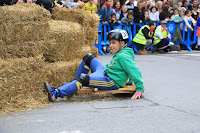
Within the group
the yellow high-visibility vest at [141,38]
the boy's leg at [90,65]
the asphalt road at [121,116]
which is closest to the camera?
the asphalt road at [121,116]

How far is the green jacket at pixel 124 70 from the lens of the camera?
511 cm

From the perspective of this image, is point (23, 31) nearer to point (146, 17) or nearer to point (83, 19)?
point (83, 19)

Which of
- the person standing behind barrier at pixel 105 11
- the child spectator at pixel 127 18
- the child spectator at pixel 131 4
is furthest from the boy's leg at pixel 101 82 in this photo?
the child spectator at pixel 131 4

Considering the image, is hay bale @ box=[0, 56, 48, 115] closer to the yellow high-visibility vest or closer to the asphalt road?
the asphalt road

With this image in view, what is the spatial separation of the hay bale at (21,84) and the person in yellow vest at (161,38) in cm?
913

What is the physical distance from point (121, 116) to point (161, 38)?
9820 millimetres

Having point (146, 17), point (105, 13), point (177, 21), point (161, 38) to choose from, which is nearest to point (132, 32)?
point (146, 17)

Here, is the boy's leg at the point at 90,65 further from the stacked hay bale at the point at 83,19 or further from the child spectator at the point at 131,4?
the child spectator at the point at 131,4

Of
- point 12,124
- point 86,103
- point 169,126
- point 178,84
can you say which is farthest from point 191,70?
point 12,124

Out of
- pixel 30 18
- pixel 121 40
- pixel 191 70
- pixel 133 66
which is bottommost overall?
pixel 191 70

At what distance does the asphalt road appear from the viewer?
11.7ft

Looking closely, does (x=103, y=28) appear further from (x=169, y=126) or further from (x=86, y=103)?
(x=169, y=126)

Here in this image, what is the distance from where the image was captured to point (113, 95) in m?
5.59

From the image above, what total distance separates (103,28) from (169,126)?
9.81m
